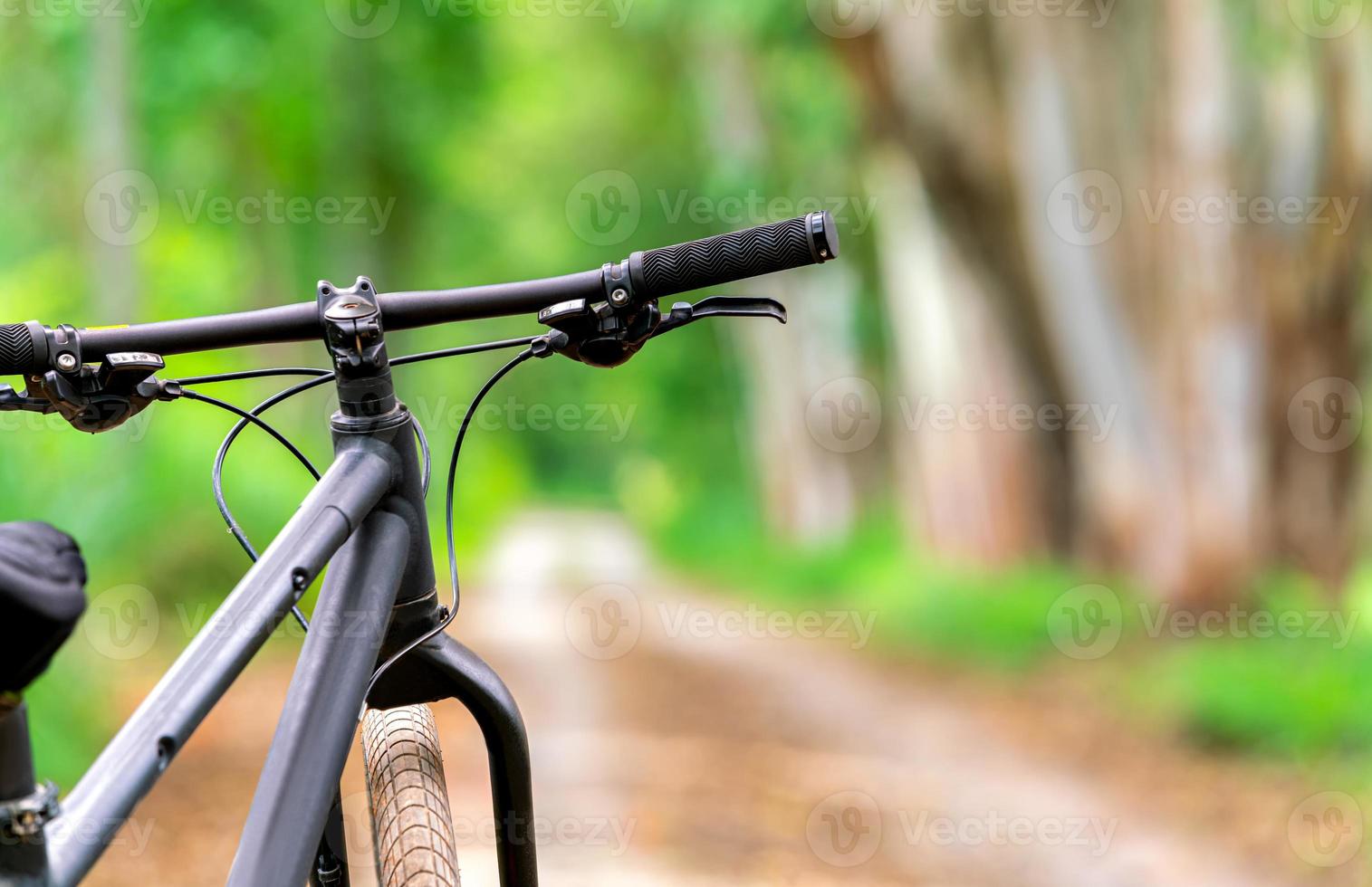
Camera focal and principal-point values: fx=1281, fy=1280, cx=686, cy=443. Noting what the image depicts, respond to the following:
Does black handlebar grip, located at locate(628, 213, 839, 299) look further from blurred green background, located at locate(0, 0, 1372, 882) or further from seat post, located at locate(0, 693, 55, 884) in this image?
blurred green background, located at locate(0, 0, 1372, 882)

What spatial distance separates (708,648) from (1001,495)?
3.08 meters

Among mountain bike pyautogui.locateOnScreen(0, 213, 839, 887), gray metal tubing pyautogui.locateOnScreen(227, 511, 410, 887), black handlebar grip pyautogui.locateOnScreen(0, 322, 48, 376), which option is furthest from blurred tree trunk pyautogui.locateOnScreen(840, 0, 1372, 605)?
black handlebar grip pyautogui.locateOnScreen(0, 322, 48, 376)

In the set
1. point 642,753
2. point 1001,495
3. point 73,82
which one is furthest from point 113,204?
point 1001,495

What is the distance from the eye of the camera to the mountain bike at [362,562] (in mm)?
1501

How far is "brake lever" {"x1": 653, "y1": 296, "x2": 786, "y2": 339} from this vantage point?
1845 mm

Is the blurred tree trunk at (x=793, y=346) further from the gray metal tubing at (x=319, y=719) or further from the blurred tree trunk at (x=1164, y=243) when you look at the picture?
the gray metal tubing at (x=319, y=719)

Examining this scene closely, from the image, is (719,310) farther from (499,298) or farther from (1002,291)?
(1002,291)

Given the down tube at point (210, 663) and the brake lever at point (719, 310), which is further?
the brake lever at point (719, 310)

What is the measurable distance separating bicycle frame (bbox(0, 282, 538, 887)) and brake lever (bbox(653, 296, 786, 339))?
413 millimetres

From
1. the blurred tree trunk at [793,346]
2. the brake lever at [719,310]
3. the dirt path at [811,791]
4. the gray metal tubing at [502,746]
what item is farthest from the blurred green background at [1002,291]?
the brake lever at [719,310]

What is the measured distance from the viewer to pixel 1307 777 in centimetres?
584

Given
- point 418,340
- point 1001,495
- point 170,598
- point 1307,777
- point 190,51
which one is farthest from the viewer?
point 418,340

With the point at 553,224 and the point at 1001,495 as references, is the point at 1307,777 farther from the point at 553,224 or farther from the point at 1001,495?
the point at 553,224

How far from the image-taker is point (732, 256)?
5.86 ft
